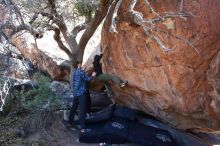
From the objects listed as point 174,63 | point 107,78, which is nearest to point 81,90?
point 107,78

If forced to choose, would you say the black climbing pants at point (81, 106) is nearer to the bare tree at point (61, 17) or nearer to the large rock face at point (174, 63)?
the large rock face at point (174, 63)

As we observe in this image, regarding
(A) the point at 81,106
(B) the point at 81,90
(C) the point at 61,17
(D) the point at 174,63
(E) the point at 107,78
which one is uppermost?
(C) the point at 61,17

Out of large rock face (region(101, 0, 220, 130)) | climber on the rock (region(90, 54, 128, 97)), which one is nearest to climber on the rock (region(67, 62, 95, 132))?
climber on the rock (region(90, 54, 128, 97))

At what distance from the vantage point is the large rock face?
7117 mm

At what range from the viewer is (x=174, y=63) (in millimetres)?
7430

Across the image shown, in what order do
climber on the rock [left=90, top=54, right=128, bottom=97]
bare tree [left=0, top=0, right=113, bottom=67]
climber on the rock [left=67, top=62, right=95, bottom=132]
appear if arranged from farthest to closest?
climber on the rock [left=90, top=54, right=128, bottom=97]
climber on the rock [left=67, top=62, right=95, bottom=132]
bare tree [left=0, top=0, right=113, bottom=67]

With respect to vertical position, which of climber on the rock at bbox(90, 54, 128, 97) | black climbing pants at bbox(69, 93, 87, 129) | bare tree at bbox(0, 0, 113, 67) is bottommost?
black climbing pants at bbox(69, 93, 87, 129)

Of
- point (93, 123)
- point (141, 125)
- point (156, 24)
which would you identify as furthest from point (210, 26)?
point (93, 123)

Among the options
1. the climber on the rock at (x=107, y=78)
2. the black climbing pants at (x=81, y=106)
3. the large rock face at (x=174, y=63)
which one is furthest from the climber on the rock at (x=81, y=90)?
the large rock face at (x=174, y=63)

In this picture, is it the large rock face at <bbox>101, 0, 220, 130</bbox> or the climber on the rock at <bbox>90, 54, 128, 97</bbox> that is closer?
the large rock face at <bbox>101, 0, 220, 130</bbox>

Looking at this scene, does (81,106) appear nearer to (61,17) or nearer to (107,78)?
(107,78)

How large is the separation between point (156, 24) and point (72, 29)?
3.50 meters

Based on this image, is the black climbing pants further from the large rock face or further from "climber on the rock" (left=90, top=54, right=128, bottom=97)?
the large rock face

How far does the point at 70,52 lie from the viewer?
391 inches
